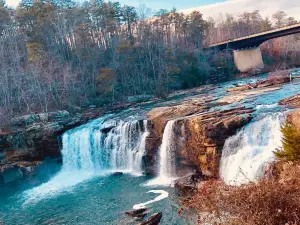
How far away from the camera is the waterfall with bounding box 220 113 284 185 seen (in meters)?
14.2

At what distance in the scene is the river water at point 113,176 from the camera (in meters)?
14.4

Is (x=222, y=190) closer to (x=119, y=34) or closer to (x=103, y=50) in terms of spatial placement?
(x=103, y=50)

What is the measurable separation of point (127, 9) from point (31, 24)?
1564 centimetres

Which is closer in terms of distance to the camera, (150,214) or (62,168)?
(150,214)

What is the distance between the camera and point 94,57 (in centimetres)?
4116

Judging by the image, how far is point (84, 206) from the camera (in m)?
15.8

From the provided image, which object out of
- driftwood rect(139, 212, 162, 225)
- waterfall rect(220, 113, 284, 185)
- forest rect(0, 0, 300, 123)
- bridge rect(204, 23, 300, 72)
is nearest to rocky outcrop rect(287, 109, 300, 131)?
waterfall rect(220, 113, 284, 185)

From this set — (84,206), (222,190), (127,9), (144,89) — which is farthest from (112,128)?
(127,9)

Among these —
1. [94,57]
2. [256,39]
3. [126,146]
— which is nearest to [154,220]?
[126,146]

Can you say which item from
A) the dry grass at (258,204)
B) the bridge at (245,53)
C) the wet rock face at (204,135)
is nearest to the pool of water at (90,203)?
the wet rock face at (204,135)

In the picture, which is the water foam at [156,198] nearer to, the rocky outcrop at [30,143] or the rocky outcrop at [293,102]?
the rocky outcrop at [293,102]

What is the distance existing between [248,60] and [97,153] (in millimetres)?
37403

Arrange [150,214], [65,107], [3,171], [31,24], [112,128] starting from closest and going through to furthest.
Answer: [150,214], [3,171], [112,128], [65,107], [31,24]

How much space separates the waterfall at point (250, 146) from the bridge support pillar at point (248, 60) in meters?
37.7
